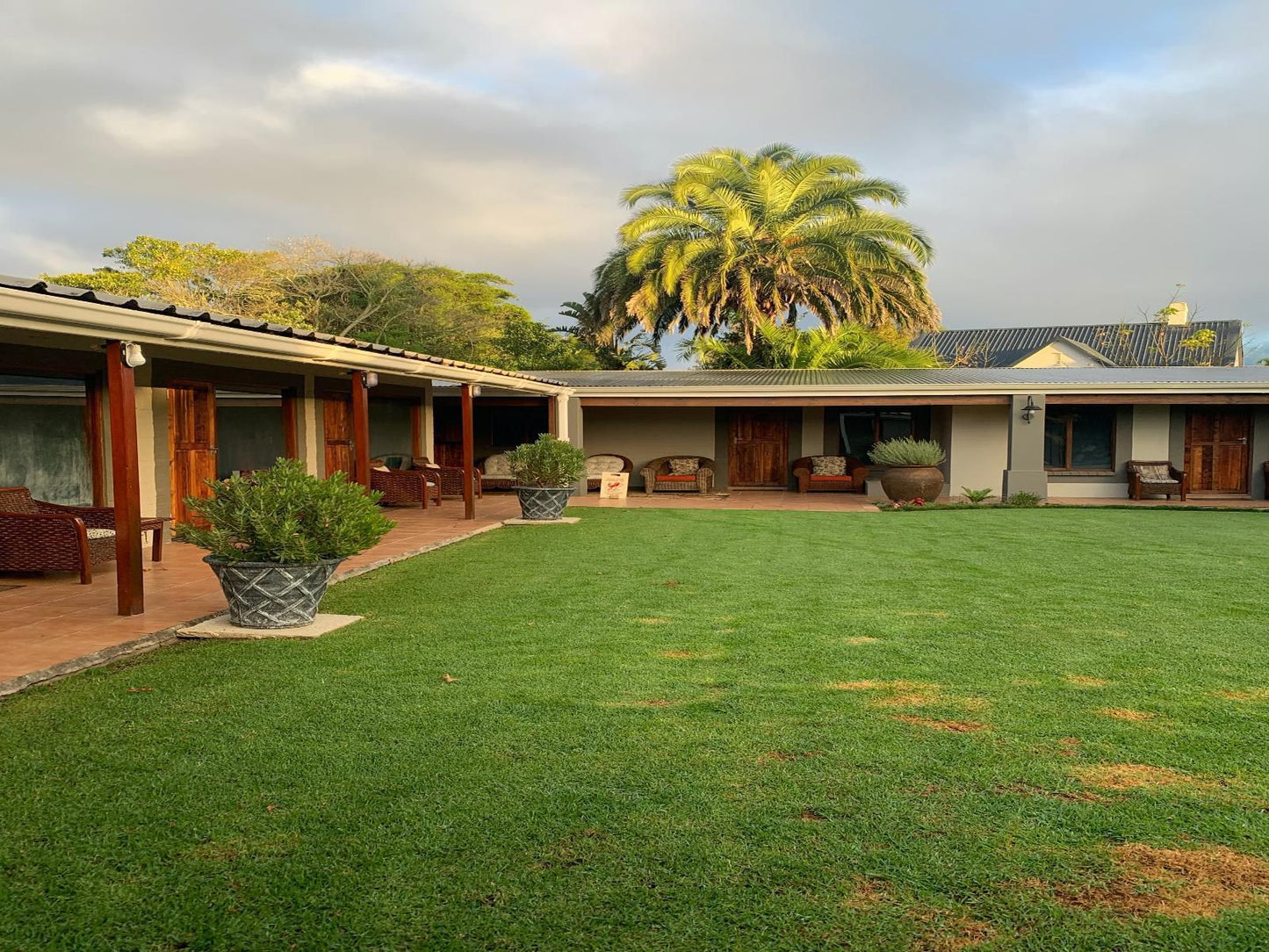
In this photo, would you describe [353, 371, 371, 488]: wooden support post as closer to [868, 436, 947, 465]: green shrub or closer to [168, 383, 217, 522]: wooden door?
[168, 383, 217, 522]: wooden door

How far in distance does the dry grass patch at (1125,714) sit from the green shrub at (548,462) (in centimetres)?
862

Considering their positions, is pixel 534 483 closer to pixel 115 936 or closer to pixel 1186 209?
pixel 115 936

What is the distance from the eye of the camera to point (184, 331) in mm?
5824

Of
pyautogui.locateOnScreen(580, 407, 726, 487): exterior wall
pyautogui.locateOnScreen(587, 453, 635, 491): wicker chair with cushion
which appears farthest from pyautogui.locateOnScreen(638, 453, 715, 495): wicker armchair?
pyautogui.locateOnScreen(580, 407, 726, 487): exterior wall

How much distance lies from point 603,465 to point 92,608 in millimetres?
12133

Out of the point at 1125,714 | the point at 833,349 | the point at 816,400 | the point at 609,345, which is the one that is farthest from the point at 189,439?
the point at 609,345

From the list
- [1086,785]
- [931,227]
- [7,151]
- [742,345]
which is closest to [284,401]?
[1086,785]

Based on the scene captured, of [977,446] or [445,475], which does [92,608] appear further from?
[977,446]

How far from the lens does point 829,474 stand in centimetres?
1784

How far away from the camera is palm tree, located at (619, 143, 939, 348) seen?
21656 mm

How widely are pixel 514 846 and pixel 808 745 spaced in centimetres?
136

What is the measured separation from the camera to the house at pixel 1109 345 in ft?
124

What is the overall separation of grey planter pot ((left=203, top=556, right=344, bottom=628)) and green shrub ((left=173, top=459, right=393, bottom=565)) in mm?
63

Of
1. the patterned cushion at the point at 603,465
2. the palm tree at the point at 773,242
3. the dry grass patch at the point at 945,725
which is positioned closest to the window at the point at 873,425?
the palm tree at the point at 773,242
